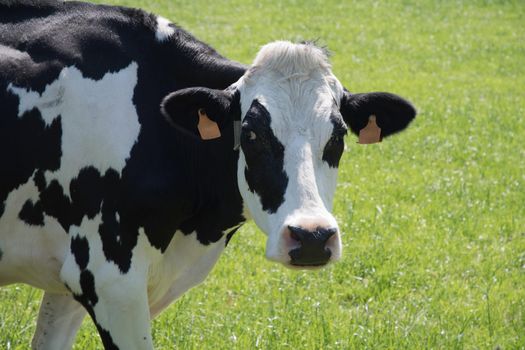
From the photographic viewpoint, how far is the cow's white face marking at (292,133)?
4.80m

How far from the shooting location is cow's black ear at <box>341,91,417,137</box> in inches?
219

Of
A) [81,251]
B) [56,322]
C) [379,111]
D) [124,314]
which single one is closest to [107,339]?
[124,314]

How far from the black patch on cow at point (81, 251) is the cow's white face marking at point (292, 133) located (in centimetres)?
94

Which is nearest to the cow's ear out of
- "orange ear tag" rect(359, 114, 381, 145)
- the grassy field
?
"orange ear tag" rect(359, 114, 381, 145)

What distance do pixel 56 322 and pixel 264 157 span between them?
1.97m

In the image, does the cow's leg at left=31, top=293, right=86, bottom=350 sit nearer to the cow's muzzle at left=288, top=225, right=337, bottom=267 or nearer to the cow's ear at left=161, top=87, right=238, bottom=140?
the cow's ear at left=161, top=87, right=238, bottom=140

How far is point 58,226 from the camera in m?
5.46

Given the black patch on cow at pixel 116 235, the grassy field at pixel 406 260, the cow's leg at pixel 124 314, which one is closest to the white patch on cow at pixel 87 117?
the black patch on cow at pixel 116 235

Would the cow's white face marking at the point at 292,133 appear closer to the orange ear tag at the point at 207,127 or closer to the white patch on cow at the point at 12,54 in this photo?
the orange ear tag at the point at 207,127

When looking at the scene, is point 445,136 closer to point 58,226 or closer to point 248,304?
point 248,304

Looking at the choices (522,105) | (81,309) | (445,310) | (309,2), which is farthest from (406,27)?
(81,309)

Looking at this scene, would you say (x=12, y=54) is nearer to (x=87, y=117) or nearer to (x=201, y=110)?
(x=87, y=117)

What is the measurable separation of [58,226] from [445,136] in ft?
30.3

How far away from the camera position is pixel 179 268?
575 centimetres
